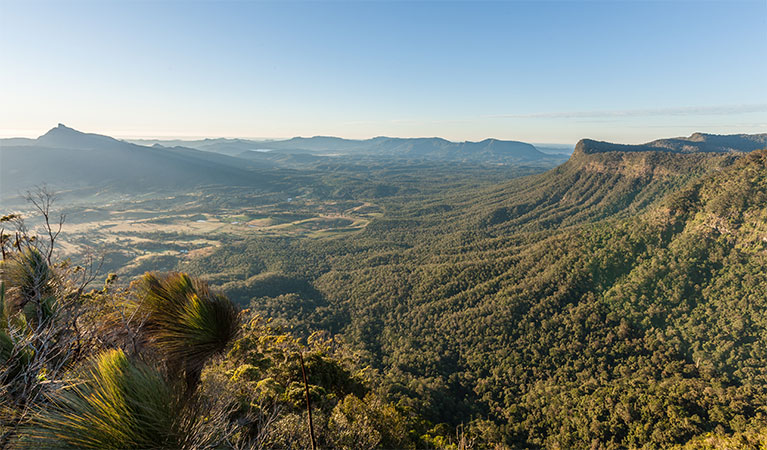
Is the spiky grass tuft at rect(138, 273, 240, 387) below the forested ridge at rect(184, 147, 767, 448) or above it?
above

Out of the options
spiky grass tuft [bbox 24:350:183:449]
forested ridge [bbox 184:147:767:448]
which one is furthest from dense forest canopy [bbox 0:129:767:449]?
forested ridge [bbox 184:147:767:448]

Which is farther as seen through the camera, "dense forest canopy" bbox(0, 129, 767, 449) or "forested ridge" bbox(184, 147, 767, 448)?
"forested ridge" bbox(184, 147, 767, 448)

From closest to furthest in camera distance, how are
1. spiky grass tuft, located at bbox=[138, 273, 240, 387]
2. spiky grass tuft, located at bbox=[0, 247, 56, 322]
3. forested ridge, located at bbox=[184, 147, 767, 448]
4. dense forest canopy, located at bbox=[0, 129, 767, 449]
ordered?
Result: 1. dense forest canopy, located at bbox=[0, 129, 767, 449]
2. spiky grass tuft, located at bbox=[138, 273, 240, 387]
3. spiky grass tuft, located at bbox=[0, 247, 56, 322]
4. forested ridge, located at bbox=[184, 147, 767, 448]

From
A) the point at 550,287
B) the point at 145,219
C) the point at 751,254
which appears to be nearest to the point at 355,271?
the point at 550,287

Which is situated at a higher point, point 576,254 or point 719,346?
point 576,254

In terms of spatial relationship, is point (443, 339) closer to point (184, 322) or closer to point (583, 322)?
point (583, 322)

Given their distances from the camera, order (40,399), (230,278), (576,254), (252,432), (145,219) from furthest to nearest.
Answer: (145,219)
(230,278)
(576,254)
(252,432)
(40,399)

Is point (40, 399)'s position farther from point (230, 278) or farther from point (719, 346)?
point (230, 278)

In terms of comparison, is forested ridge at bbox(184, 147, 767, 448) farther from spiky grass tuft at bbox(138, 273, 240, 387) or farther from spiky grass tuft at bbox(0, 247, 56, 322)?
spiky grass tuft at bbox(0, 247, 56, 322)

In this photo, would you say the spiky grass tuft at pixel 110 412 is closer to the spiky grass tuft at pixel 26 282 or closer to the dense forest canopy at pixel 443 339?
the dense forest canopy at pixel 443 339
